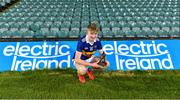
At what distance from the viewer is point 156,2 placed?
2323cm

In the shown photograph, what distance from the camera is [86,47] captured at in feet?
25.0

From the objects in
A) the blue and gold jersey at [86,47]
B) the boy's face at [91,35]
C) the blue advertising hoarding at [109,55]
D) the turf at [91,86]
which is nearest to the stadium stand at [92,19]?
the blue advertising hoarding at [109,55]

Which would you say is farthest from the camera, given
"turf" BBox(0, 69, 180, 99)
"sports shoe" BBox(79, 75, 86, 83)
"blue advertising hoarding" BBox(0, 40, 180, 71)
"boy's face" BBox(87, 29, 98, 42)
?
"blue advertising hoarding" BBox(0, 40, 180, 71)

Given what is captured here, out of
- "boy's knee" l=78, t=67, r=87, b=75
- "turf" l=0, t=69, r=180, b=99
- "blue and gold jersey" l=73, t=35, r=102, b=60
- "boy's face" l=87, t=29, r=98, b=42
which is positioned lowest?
"turf" l=0, t=69, r=180, b=99

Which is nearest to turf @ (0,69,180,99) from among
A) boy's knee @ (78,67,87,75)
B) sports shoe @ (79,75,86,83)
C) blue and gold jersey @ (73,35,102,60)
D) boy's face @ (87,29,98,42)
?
sports shoe @ (79,75,86,83)

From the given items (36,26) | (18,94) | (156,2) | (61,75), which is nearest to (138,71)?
(61,75)

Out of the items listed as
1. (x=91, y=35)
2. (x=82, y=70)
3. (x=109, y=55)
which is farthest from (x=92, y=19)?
(x=91, y=35)

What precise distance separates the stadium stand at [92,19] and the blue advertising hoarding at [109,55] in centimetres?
331

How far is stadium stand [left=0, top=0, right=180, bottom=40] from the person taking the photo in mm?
14523

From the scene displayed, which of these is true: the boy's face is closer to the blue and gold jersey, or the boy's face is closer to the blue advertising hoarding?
the blue and gold jersey

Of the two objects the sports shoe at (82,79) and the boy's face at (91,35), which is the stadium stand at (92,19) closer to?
the sports shoe at (82,79)

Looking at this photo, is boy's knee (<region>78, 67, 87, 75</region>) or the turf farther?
boy's knee (<region>78, 67, 87, 75</region>)

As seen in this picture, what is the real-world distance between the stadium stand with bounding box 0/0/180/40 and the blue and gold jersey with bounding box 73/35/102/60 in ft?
21.0

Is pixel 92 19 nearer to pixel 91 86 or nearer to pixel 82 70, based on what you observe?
pixel 82 70
